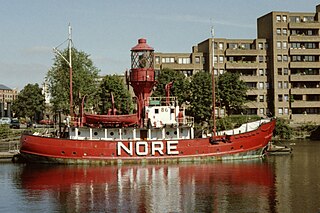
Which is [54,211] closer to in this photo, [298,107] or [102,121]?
[102,121]

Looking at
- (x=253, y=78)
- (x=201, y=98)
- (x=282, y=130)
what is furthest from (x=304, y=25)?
(x=201, y=98)

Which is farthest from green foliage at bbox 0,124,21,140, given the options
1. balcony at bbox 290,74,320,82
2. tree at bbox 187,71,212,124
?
balcony at bbox 290,74,320,82

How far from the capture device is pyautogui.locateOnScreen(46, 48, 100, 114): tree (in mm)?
91375

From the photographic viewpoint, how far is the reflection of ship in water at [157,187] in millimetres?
36656

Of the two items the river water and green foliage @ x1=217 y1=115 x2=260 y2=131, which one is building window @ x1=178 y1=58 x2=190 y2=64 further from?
the river water

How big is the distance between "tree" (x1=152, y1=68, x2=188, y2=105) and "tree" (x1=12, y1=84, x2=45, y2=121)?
4659 cm

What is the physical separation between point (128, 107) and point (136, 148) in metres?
37.8

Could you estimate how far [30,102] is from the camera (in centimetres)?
13700

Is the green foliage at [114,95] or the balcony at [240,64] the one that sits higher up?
the balcony at [240,64]

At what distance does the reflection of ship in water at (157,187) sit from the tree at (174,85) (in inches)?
1690

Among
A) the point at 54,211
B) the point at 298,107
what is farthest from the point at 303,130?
the point at 54,211

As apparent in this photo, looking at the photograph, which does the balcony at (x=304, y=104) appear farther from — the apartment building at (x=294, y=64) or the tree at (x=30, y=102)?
the tree at (x=30, y=102)

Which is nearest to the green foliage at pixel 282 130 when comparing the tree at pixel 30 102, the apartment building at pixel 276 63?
the apartment building at pixel 276 63

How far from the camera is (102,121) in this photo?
59688mm
